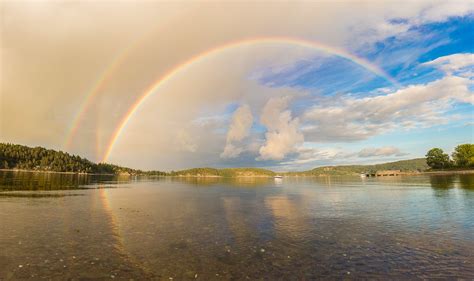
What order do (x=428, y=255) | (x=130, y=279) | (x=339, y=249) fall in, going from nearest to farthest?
(x=130, y=279) → (x=428, y=255) → (x=339, y=249)

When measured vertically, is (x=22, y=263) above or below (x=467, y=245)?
above

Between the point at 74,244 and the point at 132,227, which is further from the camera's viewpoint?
the point at 132,227

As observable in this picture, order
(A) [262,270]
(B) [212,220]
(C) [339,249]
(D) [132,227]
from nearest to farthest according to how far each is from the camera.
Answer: (A) [262,270]
(C) [339,249]
(D) [132,227]
(B) [212,220]

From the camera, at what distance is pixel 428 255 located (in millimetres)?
25797

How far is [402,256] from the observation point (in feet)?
84.0

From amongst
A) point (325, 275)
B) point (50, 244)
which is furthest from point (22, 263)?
point (325, 275)

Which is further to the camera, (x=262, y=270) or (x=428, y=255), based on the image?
(x=428, y=255)

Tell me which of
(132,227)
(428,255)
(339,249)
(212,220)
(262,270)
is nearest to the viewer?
(262,270)

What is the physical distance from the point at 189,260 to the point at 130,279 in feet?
18.4

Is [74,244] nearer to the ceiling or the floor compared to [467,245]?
nearer to the ceiling

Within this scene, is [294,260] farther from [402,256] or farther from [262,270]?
[402,256]

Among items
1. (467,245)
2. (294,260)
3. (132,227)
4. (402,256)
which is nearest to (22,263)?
(132,227)

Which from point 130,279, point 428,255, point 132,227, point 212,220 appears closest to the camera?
point 130,279

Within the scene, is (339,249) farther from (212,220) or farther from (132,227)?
(132,227)
